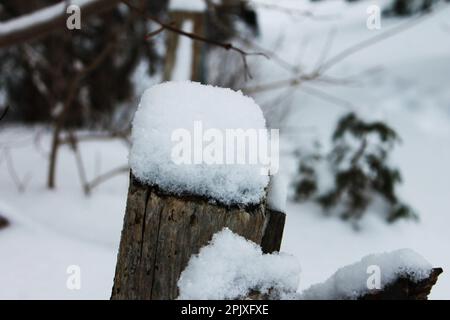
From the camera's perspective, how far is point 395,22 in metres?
11.4

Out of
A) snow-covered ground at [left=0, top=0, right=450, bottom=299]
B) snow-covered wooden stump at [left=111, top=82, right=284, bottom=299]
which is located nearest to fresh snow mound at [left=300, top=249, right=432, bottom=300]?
snow-covered wooden stump at [left=111, top=82, right=284, bottom=299]

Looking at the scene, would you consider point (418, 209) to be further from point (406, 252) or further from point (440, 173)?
point (406, 252)

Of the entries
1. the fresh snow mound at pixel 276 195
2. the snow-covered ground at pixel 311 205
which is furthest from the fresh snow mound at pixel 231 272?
the snow-covered ground at pixel 311 205

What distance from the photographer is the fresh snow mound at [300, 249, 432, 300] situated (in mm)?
886

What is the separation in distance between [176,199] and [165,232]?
→ 2.8 inches

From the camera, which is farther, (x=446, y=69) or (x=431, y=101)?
(x=446, y=69)

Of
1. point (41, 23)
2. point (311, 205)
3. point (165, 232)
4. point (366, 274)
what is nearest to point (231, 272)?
point (165, 232)

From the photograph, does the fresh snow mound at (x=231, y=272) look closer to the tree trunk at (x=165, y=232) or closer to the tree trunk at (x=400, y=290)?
the tree trunk at (x=165, y=232)

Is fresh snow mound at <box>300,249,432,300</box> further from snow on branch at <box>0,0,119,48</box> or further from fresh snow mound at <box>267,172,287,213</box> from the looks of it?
snow on branch at <box>0,0,119,48</box>

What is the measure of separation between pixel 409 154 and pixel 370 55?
4.43 metres

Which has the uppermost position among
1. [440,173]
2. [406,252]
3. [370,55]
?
[370,55]

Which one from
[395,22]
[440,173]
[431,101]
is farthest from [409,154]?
[395,22]

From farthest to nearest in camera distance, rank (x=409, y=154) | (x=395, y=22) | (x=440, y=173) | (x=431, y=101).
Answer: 1. (x=395, y=22)
2. (x=431, y=101)
3. (x=409, y=154)
4. (x=440, y=173)
